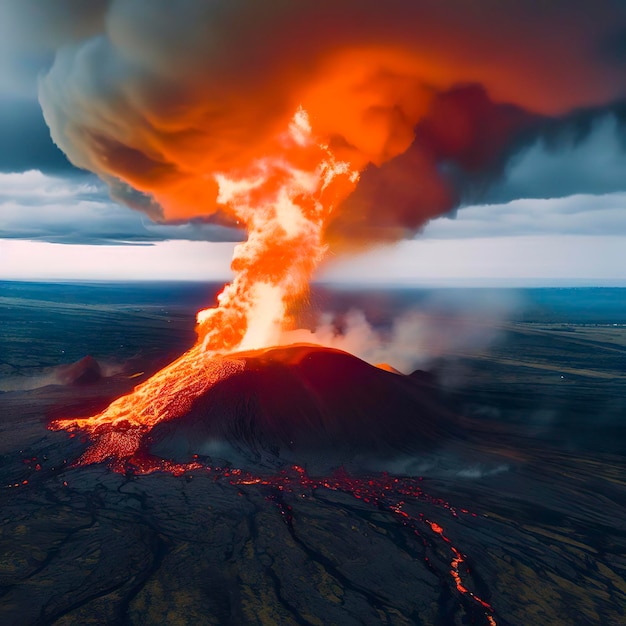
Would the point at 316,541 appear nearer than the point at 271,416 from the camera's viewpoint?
Yes

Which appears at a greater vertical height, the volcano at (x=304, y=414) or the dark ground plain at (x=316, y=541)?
the volcano at (x=304, y=414)

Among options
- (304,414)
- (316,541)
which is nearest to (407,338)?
(304,414)

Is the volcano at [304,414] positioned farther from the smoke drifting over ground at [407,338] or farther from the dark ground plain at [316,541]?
the smoke drifting over ground at [407,338]

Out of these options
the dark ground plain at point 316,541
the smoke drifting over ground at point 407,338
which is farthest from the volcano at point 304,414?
the smoke drifting over ground at point 407,338

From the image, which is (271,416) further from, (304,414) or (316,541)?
(316,541)

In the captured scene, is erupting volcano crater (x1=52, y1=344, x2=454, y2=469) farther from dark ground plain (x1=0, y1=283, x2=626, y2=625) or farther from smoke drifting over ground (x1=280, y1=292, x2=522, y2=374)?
smoke drifting over ground (x1=280, y1=292, x2=522, y2=374)

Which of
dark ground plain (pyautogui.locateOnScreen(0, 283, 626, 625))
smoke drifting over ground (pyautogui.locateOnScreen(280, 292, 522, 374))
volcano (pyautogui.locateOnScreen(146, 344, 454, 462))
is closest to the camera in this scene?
dark ground plain (pyautogui.locateOnScreen(0, 283, 626, 625))

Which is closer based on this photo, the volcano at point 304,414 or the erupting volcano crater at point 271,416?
the erupting volcano crater at point 271,416

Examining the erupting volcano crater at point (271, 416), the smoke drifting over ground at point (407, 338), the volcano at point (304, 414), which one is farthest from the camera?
the smoke drifting over ground at point (407, 338)

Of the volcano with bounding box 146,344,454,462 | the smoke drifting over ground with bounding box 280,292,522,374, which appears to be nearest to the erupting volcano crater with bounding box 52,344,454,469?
the volcano with bounding box 146,344,454,462

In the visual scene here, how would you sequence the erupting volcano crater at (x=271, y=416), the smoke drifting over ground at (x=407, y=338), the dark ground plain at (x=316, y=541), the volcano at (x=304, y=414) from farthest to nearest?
the smoke drifting over ground at (x=407, y=338), the volcano at (x=304, y=414), the erupting volcano crater at (x=271, y=416), the dark ground plain at (x=316, y=541)
